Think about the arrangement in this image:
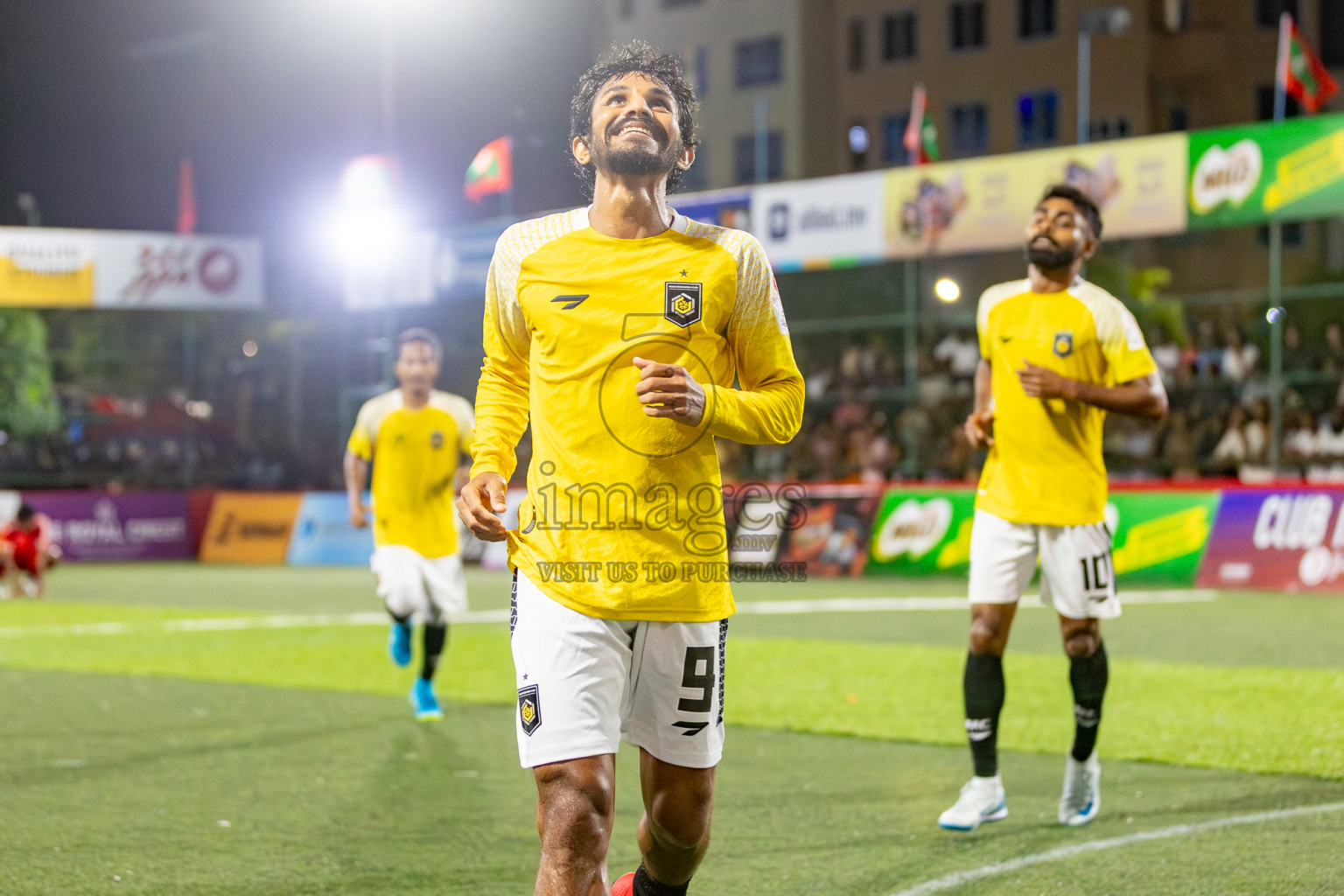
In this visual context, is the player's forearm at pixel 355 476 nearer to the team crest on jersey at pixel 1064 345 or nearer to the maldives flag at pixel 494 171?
the team crest on jersey at pixel 1064 345

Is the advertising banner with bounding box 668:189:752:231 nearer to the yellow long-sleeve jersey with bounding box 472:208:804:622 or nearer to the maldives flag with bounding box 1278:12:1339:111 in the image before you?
the maldives flag with bounding box 1278:12:1339:111

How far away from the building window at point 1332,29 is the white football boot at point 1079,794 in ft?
141

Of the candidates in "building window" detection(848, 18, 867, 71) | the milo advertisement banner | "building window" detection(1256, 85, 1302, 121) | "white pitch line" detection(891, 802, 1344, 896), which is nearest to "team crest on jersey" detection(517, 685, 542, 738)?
"white pitch line" detection(891, 802, 1344, 896)

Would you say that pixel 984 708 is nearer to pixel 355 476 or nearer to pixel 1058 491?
pixel 1058 491

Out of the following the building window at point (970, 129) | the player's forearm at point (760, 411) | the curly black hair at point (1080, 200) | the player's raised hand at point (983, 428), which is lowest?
the player's raised hand at point (983, 428)

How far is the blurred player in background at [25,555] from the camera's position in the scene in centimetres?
1903

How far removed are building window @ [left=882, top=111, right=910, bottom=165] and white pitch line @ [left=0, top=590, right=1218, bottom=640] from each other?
34423 mm

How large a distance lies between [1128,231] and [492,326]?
15.3m

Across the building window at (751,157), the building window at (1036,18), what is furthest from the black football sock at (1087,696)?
the building window at (751,157)

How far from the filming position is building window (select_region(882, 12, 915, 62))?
48.9m

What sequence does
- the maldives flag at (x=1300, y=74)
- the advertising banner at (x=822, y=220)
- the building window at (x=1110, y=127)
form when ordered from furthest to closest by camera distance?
the building window at (x=1110, y=127) < the advertising banner at (x=822, y=220) < the maldives flag at (x=1300, y=74)

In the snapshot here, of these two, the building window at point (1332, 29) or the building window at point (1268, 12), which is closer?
the building window at point (1332, 29)

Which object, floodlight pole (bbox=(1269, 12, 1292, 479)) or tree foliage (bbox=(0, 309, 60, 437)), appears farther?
tree foliage (bbox=(0, 309, 60, 437))

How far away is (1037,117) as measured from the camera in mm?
46156
